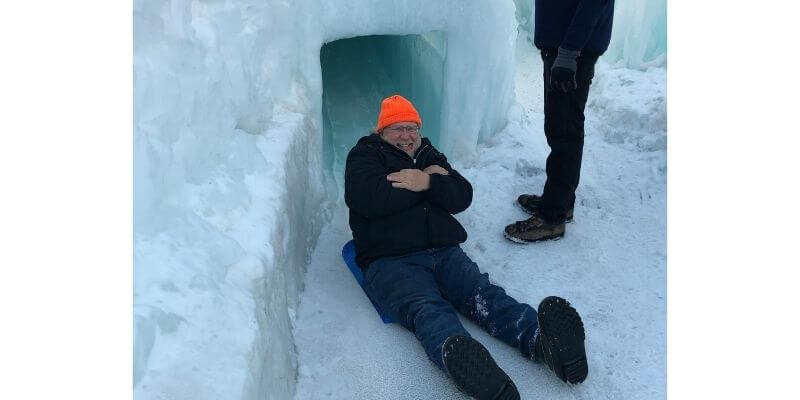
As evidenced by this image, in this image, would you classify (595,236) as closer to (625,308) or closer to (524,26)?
(625,308)

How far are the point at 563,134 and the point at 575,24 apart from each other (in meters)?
0.51

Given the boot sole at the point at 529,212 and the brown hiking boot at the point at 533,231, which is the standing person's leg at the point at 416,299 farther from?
the boot sole at the point at 529,212

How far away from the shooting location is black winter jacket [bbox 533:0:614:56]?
252cm

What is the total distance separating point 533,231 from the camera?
300 cm

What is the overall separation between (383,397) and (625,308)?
1.10 meters

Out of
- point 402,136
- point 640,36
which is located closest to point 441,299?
point 402,136

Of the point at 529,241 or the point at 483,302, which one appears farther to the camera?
the point at 529,241

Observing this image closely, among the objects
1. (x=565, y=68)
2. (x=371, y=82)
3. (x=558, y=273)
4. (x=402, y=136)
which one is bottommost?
(x=558, y=273)

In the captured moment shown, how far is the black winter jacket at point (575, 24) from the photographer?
2.52 m

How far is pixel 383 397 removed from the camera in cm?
206

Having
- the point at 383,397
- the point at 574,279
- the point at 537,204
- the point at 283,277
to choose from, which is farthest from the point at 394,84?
the point at 383,397

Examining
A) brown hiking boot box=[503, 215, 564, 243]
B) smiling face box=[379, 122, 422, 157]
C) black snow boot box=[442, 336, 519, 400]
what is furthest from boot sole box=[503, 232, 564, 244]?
black snow boot box=[442, 336, 519, 400]

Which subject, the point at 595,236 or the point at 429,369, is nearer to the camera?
the point at 429,369

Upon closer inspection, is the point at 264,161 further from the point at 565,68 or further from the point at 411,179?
the point at 565,68
